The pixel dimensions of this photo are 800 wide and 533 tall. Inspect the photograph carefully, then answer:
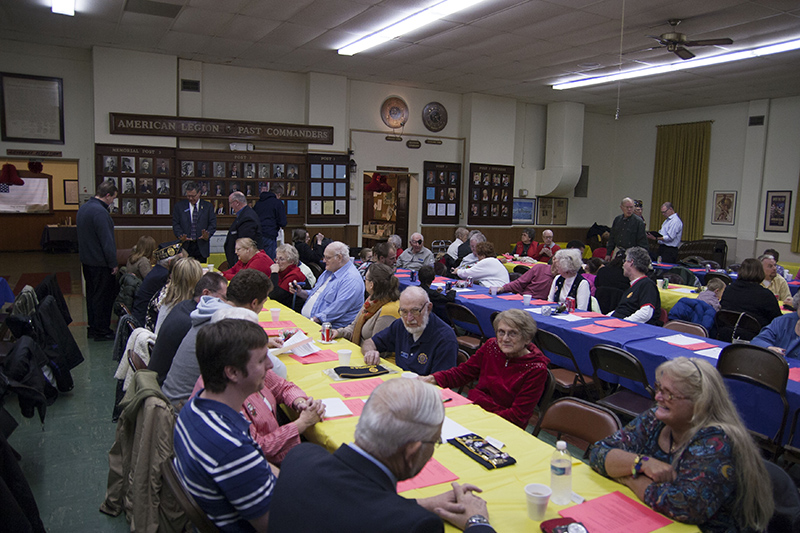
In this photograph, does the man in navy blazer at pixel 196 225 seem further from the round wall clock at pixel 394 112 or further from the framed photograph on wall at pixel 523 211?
the framed photograph on wall at pixel 523 211

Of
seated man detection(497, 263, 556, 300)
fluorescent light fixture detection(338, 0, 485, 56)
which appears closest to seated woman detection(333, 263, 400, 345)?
seated man detection(497, 263, 556, 300)

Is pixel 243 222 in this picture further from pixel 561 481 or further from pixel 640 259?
pixel 561 481

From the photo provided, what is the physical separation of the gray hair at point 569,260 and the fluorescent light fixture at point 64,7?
7.33m

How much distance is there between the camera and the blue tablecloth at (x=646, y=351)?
338cm

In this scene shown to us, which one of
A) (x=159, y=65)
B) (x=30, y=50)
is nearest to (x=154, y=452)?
(x=159, y=65)

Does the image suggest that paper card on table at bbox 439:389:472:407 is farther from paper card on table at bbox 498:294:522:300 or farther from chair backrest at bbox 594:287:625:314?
chair backrest at bbox 594:287:625:314

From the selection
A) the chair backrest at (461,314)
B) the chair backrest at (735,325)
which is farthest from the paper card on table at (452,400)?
the chair backrest at (735,325)

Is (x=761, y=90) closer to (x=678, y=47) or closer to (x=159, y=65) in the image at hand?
(x=678, y=47)

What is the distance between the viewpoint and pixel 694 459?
1834 millimetres

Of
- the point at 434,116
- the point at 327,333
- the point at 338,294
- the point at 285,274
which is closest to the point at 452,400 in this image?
the point at 327,333

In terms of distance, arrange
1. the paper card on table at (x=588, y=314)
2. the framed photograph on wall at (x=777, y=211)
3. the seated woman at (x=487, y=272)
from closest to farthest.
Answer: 1. the paper card on table at (x=588, y=314)
2. the seated woman at (x=487, y=272)
3. the framed photograph on wall at (x=777, y=211)

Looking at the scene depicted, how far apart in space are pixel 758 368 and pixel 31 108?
11.5 m

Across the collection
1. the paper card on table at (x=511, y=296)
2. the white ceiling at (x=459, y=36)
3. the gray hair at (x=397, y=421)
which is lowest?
the paper card on table at (x=511, y=296)

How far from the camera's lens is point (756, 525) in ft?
5.76
